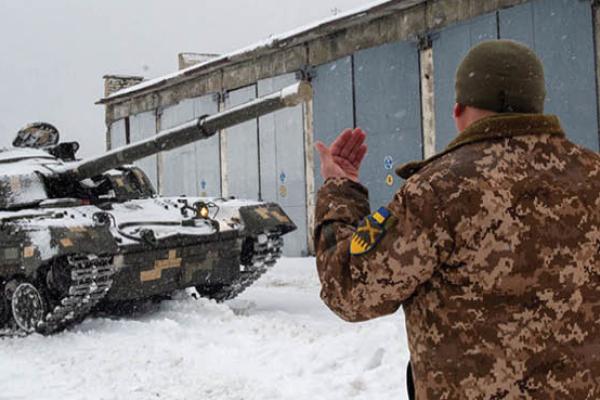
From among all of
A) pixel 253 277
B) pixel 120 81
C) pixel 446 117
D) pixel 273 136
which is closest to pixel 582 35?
pixel 446 117

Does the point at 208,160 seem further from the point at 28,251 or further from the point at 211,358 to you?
the point at 211,358

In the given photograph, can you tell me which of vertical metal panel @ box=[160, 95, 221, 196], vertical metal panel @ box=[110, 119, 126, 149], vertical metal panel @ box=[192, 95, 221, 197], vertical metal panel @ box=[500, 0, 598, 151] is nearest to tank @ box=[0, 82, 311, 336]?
vertical metal panel @ box=[500, 0, 598, 151]

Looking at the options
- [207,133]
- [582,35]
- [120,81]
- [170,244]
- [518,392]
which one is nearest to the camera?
[518,392]

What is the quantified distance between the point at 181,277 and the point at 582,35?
634cm

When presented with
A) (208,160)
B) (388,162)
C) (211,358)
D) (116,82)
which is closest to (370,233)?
(211,358)

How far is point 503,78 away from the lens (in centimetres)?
181

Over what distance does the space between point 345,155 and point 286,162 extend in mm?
14786

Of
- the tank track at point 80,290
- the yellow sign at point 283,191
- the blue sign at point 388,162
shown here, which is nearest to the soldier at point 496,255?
the tank track at point 80,290

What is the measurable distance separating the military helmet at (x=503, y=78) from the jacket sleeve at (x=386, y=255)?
0.93 feet

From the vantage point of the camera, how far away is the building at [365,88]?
10.9 meters

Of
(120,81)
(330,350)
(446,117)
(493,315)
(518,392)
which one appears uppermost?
(120,81)

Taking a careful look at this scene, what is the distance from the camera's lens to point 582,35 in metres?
10.6

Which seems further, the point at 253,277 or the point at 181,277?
the point at 253,277

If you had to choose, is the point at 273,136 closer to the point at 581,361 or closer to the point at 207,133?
the point at 207,133
